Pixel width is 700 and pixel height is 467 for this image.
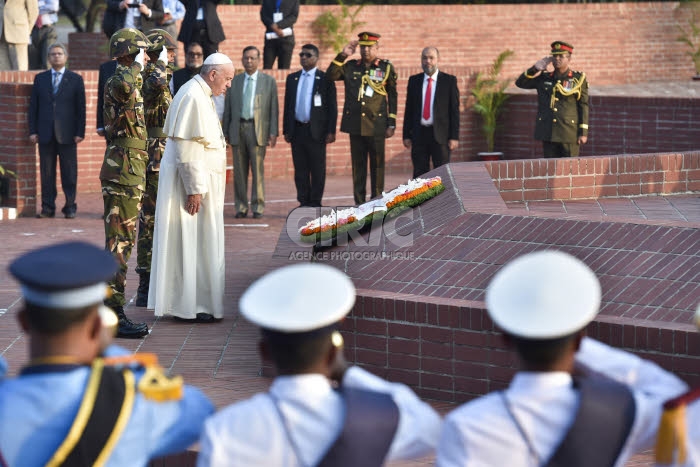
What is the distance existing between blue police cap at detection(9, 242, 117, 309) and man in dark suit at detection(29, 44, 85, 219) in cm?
1094

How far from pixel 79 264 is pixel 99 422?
1.30ft

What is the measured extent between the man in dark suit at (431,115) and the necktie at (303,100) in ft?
3.71

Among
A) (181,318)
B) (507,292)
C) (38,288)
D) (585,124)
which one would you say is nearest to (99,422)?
(38,288)

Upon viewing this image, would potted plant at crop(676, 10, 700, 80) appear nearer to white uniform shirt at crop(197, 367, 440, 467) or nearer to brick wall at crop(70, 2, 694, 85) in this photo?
brick wall at crop(70, 2, 694, 85)

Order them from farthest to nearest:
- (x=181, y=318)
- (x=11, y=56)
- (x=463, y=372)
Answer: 1. (x=11, y=56)
2. (x=181, y=318)
3. (x=463, y=372)

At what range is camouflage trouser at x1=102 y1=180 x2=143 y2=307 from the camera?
838 cm

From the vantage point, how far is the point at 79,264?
317cm

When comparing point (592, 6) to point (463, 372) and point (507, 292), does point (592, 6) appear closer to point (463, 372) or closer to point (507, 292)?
point (463, 372)

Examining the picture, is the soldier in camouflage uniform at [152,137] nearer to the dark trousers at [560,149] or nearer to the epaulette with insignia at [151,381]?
the dark trousers at [560,149]

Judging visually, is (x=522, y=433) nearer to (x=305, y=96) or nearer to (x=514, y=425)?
(x=514, y=425)

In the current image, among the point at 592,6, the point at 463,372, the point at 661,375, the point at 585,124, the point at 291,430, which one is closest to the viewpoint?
the point at 291,430

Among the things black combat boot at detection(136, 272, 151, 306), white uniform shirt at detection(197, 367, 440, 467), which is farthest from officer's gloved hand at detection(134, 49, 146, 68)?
white uniform shirt at detection(197, 367, 440, 467)

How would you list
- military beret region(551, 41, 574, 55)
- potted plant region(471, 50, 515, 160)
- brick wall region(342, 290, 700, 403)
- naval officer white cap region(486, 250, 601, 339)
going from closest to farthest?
1. naval officer white cap region(486, 250, 601, 339)
2. brick wall region(342, 290, 700, 403)
3. military beret region(551, 41, 574, 55)
4. potted plant region(471, 50, 515, 160)

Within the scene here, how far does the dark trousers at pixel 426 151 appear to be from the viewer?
13930 millimetres
